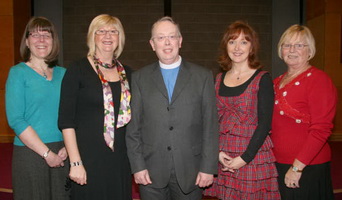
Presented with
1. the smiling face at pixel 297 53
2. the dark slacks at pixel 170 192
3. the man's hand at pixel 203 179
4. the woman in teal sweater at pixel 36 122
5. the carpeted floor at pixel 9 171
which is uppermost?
the smiling face at pixel 297 53

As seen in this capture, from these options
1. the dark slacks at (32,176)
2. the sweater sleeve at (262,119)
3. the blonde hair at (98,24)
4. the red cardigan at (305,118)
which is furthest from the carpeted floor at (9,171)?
the blonde hair at (98,24)

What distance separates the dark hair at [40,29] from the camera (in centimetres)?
202

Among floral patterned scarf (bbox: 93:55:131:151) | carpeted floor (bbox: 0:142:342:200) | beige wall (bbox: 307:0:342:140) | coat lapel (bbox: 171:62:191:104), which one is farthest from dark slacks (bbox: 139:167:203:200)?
beige wall (bbox: 307:0:342:140)

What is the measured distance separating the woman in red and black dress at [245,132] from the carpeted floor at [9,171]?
5.68 ft

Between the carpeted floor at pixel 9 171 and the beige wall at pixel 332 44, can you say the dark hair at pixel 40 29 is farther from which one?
the beige wall at pixel 332 44

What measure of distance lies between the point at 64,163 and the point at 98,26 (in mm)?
935

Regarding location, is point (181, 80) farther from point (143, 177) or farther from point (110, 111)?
point (143, 177)

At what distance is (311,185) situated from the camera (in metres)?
1.98

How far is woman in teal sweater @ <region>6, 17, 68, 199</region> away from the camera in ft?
6.28

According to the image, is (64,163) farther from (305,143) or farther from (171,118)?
(305,143)

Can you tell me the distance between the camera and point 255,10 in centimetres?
683

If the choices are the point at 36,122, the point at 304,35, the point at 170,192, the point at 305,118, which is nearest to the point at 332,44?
the point at 304,35

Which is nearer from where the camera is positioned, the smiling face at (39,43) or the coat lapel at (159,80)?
the coat lapel at (159,80)

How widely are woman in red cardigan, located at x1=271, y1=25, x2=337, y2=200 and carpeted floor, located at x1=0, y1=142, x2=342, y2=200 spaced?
5.40 ft
